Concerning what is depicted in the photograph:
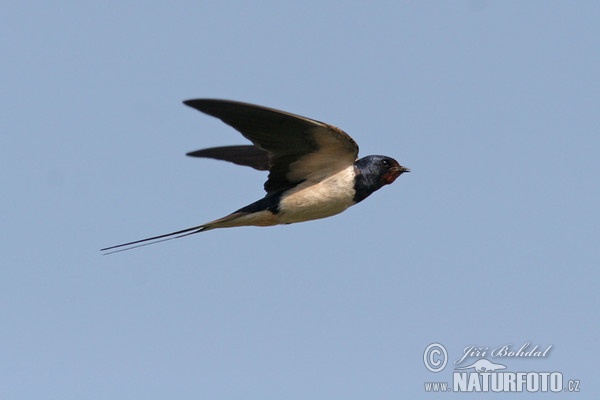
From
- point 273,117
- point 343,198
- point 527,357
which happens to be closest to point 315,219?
point 343,198

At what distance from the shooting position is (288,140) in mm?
8758

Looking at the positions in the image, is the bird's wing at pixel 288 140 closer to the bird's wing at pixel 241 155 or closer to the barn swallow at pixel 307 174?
the barn swallow at pixel 307 174

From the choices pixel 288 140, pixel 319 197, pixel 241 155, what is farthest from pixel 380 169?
pixel 241 155

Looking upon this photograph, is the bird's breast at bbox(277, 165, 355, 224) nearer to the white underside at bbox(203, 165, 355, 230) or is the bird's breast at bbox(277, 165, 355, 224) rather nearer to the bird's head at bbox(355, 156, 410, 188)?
the white underside at bbox(203, 165, 355, 230)

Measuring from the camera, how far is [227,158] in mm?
10188

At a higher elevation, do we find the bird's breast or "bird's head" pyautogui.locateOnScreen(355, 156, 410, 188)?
"bird's head" pyautogui.locateOnScreen(355, 156, 410, 188)

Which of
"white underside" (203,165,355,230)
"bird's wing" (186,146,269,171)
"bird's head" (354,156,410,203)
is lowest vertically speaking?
"white underside" (203,165,355,230)

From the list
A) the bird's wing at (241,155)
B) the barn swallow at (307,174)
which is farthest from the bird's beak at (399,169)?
the bird's wing at (241,155)

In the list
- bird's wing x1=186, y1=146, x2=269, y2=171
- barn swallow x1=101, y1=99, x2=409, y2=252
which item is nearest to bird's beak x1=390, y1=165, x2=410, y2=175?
barn swallow x1=101, y1=99, x2=409, y2=252

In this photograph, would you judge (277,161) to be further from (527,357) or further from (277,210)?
(527,357)

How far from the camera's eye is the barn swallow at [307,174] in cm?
862

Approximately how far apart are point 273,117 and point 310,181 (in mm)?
982

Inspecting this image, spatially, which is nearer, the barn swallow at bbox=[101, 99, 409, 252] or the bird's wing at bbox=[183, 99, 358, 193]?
the bird's wing at bbox=[183, 99, 358, 193]

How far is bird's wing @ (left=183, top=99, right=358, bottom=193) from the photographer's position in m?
8.04
